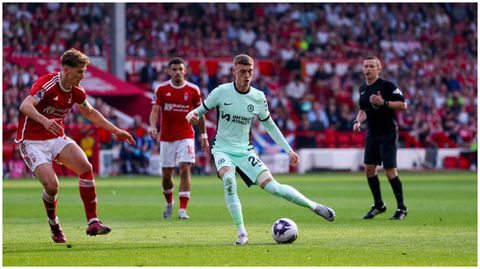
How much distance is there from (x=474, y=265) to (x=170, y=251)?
281 centimetres

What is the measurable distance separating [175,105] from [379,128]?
291 centimetres

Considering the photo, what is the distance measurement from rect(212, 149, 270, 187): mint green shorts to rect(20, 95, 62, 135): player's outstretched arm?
171 cm

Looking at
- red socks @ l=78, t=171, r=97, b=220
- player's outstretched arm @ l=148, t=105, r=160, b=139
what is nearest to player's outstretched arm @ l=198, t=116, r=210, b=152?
player's outstretched arm @ l=148, t=105, r=160, b=139

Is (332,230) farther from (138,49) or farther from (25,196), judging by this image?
(138,49)

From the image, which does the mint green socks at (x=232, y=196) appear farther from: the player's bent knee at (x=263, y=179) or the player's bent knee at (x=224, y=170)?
the player's bent knee at (x=263, y=179)

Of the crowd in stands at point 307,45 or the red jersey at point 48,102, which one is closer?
the red jersey at point 48,102

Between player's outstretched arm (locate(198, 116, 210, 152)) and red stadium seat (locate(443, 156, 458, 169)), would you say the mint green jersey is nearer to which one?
player's outstretched arm (locate(198, 116, 210, 152))

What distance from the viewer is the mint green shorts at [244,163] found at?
11.8 metres

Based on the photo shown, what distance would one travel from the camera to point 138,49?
38.6 meters

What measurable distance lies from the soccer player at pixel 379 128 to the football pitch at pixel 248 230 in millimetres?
387

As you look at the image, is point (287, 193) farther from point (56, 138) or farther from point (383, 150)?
point (383, 150)

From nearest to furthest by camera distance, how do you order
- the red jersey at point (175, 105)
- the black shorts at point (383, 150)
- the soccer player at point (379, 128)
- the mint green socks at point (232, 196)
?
the mint green socks at point (232, 196) → the soccer player at point (379, 128) → the black shorts at point (383, 150) → the red jersey at point (175, 105)

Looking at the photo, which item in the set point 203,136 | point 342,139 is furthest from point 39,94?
point 342,139

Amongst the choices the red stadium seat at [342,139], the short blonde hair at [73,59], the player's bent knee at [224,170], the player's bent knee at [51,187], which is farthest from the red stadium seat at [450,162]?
the short blonde hair at [73,59]
